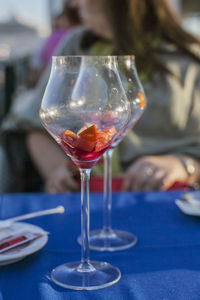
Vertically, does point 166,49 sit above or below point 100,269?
above

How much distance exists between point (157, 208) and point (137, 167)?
0.35m

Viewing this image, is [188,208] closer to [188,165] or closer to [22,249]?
[22,249]

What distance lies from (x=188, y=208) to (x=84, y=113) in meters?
0.36

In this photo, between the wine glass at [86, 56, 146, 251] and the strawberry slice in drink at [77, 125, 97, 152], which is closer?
the strawberry slice in drink at [77, 125, 97, 152]

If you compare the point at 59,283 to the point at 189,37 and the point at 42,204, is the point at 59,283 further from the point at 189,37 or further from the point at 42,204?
the point at 189,37

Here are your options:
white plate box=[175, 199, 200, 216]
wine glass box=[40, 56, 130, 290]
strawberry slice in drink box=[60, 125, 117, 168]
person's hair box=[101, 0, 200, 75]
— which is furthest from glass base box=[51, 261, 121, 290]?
person's hair box=[101, 0, 200, 75]

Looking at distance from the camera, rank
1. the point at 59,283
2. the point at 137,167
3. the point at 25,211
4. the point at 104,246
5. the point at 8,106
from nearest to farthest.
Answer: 1. the point at 59,283
2. the point at 104,246
3. the point at 25,211
4. the point at 137,167
5. the point at 8,106

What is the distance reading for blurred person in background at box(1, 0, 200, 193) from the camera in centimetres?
155

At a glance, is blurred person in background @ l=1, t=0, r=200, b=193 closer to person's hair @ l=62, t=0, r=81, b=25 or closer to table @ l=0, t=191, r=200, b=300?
table @ l=0, t=191, r=200, b=300

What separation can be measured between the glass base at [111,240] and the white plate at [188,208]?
0.13 m

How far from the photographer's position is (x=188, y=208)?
83 centimetres

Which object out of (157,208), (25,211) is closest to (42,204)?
(25,211)

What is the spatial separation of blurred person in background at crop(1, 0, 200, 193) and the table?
22.9 inches

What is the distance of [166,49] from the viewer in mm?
1634
